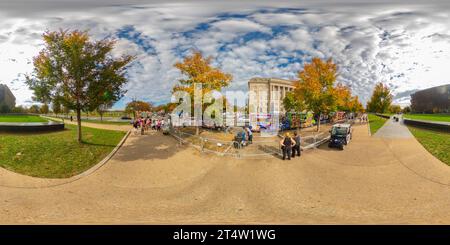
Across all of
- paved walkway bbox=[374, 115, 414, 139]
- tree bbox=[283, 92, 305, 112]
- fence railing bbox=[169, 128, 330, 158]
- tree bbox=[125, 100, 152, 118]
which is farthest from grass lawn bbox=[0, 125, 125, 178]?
paved walkway bbox=[374, 115, 414, 139]

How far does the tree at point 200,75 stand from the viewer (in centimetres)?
574

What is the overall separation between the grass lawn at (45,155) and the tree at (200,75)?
370cm

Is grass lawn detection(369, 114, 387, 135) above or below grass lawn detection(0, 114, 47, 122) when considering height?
below

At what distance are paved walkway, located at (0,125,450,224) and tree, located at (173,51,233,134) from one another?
2.08 meters

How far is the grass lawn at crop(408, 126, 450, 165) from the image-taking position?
20.2 ft

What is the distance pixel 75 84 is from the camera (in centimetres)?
690

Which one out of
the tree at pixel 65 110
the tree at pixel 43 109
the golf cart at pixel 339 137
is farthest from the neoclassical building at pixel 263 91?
the tree at pixel 43 109

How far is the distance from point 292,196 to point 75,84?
7.79m

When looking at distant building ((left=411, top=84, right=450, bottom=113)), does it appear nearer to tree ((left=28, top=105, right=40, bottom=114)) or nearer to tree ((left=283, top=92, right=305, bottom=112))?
tree ((left=283, top=92, right=305, bottom=112))

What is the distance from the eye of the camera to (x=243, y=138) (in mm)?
6562

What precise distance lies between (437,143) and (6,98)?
13532 mm

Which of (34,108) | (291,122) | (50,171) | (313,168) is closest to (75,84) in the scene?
(34,108)

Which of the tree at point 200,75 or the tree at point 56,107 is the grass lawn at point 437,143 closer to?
the tree at point 200,75

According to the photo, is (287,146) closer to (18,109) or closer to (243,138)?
(243,138)
